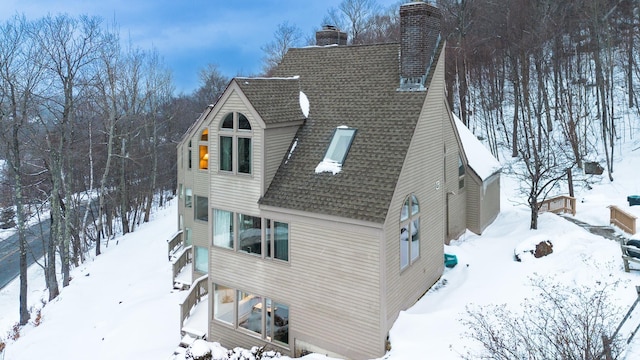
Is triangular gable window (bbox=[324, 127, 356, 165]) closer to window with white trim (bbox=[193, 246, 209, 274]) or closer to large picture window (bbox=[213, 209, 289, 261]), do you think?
large picture window (bbox=[213, 209, 289, 261])

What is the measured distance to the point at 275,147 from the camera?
46.8 feet

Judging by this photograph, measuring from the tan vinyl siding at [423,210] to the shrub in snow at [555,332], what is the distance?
201 centimetres

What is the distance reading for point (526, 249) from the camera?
17734mm

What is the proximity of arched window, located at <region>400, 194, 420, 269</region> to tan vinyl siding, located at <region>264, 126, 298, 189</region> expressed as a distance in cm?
411

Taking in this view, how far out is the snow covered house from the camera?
12.4m

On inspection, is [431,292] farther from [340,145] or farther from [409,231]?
[340,145]

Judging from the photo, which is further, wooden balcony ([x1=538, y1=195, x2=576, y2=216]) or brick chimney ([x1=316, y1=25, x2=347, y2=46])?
wooden balcony ([x1=538, y1=195, x2=576, y2=216])

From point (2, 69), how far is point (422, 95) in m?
24.2

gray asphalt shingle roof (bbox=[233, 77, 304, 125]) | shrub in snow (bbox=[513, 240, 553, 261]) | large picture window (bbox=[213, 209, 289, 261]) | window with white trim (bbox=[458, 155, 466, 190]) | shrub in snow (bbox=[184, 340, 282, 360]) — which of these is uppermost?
gray asphalt shingle roof (bbox=[233, 77, 304, 125])

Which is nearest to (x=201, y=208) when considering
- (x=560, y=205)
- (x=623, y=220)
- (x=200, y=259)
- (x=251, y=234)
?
(x=200, y=259)

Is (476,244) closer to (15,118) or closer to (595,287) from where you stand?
(595,287)

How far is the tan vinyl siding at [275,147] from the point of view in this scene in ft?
45.6

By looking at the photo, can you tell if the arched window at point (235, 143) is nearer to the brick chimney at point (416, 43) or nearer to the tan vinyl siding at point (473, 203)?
the brick chimney at point (416, 43)

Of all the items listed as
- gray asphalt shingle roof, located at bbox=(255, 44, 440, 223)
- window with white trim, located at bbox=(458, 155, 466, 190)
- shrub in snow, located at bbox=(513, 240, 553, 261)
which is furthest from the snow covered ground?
gray asphalt shingle roof, located at bbox=(255, 44, 440, 223)
